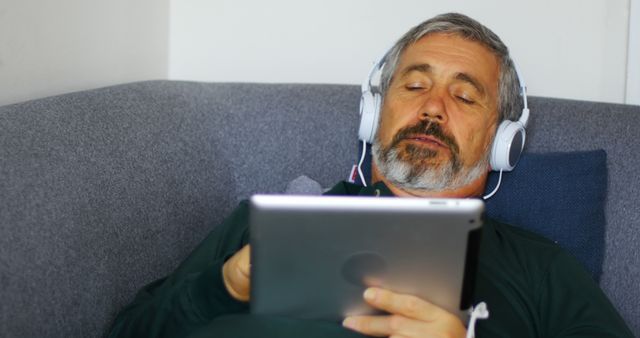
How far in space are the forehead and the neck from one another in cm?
19

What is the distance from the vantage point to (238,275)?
128cm

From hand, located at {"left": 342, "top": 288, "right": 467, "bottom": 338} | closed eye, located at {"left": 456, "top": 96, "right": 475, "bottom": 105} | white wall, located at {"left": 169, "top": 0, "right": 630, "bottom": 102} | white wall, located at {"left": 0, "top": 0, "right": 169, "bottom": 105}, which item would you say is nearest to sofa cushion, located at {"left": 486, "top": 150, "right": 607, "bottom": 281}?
closed eye, located at {"left": 456, "top": 96, "right": 475, "bottom": 105}

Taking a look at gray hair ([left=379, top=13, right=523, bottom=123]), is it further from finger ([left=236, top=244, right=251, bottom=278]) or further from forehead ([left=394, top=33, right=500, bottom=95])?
finger ([left=236, top=244, right=251, bottom=278])

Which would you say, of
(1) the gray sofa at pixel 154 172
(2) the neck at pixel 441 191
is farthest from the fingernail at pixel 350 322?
(2) the neck at pixel 441 191

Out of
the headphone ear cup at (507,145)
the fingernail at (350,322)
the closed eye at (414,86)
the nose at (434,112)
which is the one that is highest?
the closed eye at (414,86)

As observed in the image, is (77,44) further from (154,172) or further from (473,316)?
(473,316)

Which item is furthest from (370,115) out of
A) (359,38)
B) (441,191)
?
(359,38)

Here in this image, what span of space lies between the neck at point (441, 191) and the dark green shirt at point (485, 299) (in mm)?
77

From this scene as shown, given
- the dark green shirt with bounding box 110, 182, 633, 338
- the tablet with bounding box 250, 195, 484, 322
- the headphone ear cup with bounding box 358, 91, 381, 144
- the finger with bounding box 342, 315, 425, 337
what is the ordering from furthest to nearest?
the headphone ear cup with bounding box 358, 91, 381, 144 < the dark green shirt with bounding box 110, 182, 633, 338 < the finger with bounding box 342, 315, 425, 337 < the tablet with bounding box 250, 195, 484, 322

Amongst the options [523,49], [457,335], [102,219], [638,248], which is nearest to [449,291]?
[457,335]

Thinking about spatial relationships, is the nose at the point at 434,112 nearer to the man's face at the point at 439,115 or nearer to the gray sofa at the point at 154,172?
the man's face at the point at 439,115

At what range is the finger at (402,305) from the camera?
45.7 inches

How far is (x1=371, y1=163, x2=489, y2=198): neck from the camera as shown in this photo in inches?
68.4

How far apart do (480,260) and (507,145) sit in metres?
0.27
